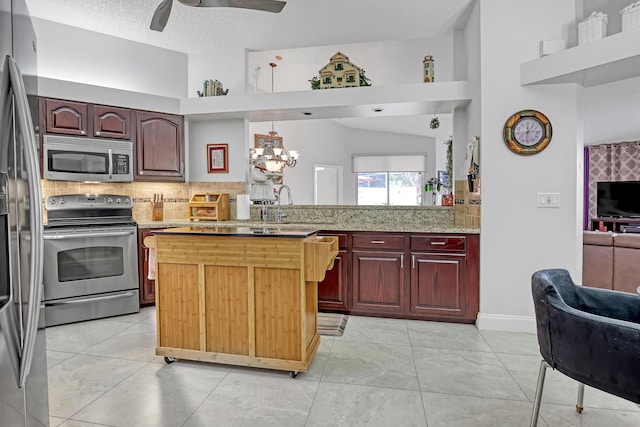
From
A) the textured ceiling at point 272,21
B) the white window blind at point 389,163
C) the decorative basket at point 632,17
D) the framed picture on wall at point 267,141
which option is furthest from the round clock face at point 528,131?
the white window blind at point 389,163

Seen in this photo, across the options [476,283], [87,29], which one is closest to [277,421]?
[476,283]

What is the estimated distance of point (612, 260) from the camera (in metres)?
4.01

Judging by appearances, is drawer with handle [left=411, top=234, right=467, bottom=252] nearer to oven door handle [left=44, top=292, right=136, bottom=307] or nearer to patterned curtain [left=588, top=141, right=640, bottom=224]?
oven door handle [left=44, top=292, right=136, bottom=307]

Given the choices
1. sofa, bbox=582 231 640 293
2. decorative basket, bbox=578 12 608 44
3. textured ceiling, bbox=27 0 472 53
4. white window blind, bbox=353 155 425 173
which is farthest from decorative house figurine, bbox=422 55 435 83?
white window blind, bbox=353 155 425 173

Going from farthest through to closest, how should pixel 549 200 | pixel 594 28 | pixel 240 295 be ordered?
pixel 549 200, pixel 594 28, pixel 240 295

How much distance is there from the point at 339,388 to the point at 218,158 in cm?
314

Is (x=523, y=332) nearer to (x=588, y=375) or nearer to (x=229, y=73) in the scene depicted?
(x=588, y=375)

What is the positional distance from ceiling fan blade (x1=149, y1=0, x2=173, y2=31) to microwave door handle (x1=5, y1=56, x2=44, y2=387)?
5.48 ft

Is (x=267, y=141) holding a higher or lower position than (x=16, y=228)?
higher

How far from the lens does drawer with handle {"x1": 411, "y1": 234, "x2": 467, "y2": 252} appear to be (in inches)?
127

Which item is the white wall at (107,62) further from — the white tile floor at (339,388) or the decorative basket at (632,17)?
the decorative basket at (632,17)

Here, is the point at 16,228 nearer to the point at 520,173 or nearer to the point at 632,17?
the point at 520,173

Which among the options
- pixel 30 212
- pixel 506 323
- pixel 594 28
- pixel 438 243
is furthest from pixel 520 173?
pixel 30 212

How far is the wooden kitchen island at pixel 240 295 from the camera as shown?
7.50 feet
